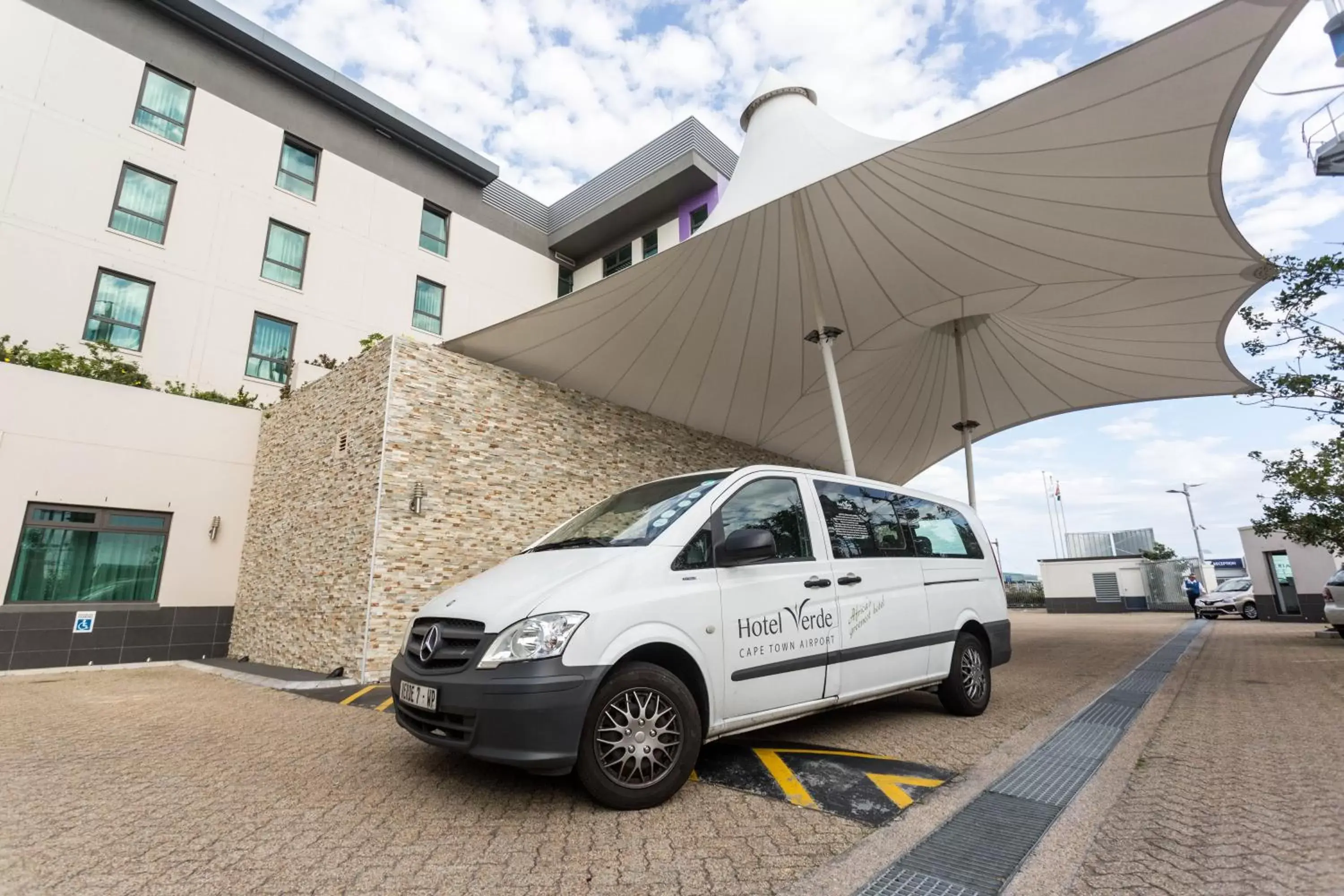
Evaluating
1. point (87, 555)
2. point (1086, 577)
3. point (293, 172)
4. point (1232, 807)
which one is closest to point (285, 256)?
point (293, 172)

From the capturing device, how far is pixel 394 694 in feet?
11.0

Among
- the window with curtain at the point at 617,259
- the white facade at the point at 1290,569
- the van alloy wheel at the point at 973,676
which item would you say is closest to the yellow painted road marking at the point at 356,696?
the van alloy wheel at the point at 973,676

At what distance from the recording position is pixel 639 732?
3.01 m

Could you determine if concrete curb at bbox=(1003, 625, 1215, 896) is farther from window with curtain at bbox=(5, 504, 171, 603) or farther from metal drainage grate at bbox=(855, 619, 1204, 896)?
window with curtain at bbox=(5, 504, 171, 603)

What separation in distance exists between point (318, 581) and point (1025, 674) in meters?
9.69

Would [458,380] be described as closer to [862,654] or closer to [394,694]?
[394,694]

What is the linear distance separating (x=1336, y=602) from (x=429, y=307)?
71.4 ft

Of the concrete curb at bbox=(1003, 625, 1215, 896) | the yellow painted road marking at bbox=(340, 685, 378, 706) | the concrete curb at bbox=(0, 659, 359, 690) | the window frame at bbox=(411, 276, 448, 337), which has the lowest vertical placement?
the concrete curb at bbox=(0, 659, 359, 690)

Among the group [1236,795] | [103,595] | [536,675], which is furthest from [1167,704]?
[103,595]

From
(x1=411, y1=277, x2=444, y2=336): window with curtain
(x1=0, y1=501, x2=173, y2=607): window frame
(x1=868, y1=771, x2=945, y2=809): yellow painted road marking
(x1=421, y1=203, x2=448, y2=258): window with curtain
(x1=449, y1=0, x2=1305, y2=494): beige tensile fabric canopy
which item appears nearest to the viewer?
(x1=868, y1=771, x2=945, y2=809): yellow painted road marking

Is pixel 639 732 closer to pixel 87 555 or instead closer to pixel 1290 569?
pixel 87 555

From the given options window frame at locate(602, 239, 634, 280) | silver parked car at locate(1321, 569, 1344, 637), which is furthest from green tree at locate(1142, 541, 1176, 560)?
window frame at locate(602, 239, 634, 280)

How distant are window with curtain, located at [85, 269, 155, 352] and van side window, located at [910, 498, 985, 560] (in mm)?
14976

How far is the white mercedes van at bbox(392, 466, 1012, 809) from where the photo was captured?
2861 mm
